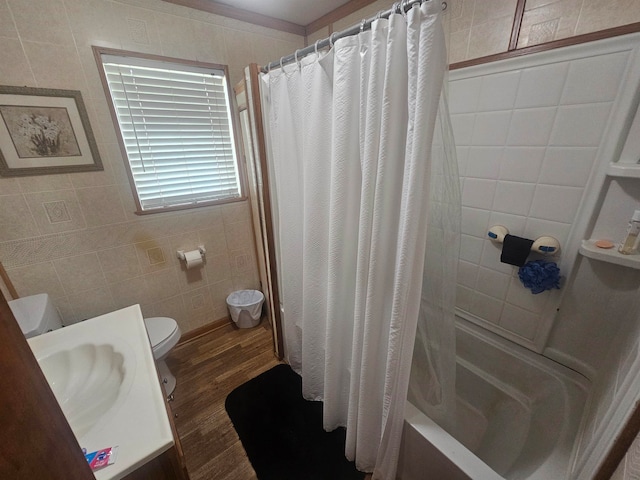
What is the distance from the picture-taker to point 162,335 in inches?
59.9

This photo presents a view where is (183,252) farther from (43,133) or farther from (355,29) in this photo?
(355,29)

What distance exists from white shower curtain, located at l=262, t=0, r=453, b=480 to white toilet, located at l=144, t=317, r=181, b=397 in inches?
32.1

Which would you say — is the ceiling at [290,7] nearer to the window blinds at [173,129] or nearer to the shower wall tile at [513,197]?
the window blinds at [173,129]

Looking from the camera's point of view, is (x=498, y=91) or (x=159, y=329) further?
(x=159, y=329)

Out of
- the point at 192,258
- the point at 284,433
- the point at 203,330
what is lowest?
the point at 284,433

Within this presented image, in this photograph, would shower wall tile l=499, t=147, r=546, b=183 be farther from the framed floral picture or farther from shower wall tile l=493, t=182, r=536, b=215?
the framed floral picture

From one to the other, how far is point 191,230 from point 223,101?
3.07 feet

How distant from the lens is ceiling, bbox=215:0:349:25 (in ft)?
5.23

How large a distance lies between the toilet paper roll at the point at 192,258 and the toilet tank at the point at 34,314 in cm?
70

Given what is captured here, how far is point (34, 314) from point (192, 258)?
790mm

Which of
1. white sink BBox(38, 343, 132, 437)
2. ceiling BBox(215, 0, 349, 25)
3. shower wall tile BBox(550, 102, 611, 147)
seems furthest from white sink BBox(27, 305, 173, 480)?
ceiling BBox(215, 0, 349, 25)

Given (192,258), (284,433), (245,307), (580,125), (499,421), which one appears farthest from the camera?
(245,307)

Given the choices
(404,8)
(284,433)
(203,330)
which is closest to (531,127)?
(404,8)

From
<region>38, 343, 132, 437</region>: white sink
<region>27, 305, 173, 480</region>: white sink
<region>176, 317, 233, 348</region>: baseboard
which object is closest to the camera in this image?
<region>27, 305, 173, 480</region>: white sink
